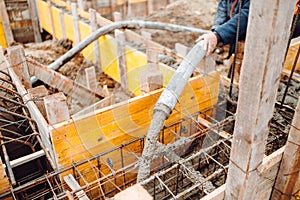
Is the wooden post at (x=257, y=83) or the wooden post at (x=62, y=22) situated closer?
the wooden post at (x=257, y=83)

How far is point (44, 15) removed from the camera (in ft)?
32.7

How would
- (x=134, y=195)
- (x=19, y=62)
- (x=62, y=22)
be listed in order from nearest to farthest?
(x=134, y=195), (x=19, y=62), (x=62, y=22)

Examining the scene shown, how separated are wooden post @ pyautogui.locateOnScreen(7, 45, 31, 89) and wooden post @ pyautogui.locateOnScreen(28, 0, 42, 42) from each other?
600cm

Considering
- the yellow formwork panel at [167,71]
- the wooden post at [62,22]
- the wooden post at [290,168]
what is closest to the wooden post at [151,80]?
the yellow formwork panel at [167,71]

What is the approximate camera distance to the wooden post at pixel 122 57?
6531mm

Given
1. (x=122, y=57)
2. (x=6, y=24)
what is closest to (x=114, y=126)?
(x=122, y=57)

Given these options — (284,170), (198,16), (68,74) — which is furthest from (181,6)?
(284,170)

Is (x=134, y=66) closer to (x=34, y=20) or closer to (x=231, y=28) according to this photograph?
(x=231, y=28)

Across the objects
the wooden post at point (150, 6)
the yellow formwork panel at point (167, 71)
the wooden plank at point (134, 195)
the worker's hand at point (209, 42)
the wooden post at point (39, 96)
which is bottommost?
the wooden post at point (150, 6)

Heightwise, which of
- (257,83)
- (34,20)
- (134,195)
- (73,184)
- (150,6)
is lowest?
(150,6)

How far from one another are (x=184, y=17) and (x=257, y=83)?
10677mm

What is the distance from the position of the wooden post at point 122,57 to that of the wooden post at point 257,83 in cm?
478

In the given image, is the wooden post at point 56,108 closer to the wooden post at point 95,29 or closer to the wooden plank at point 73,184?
the wooden plank at point 73,184

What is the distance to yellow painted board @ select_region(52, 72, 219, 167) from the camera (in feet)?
10.1
